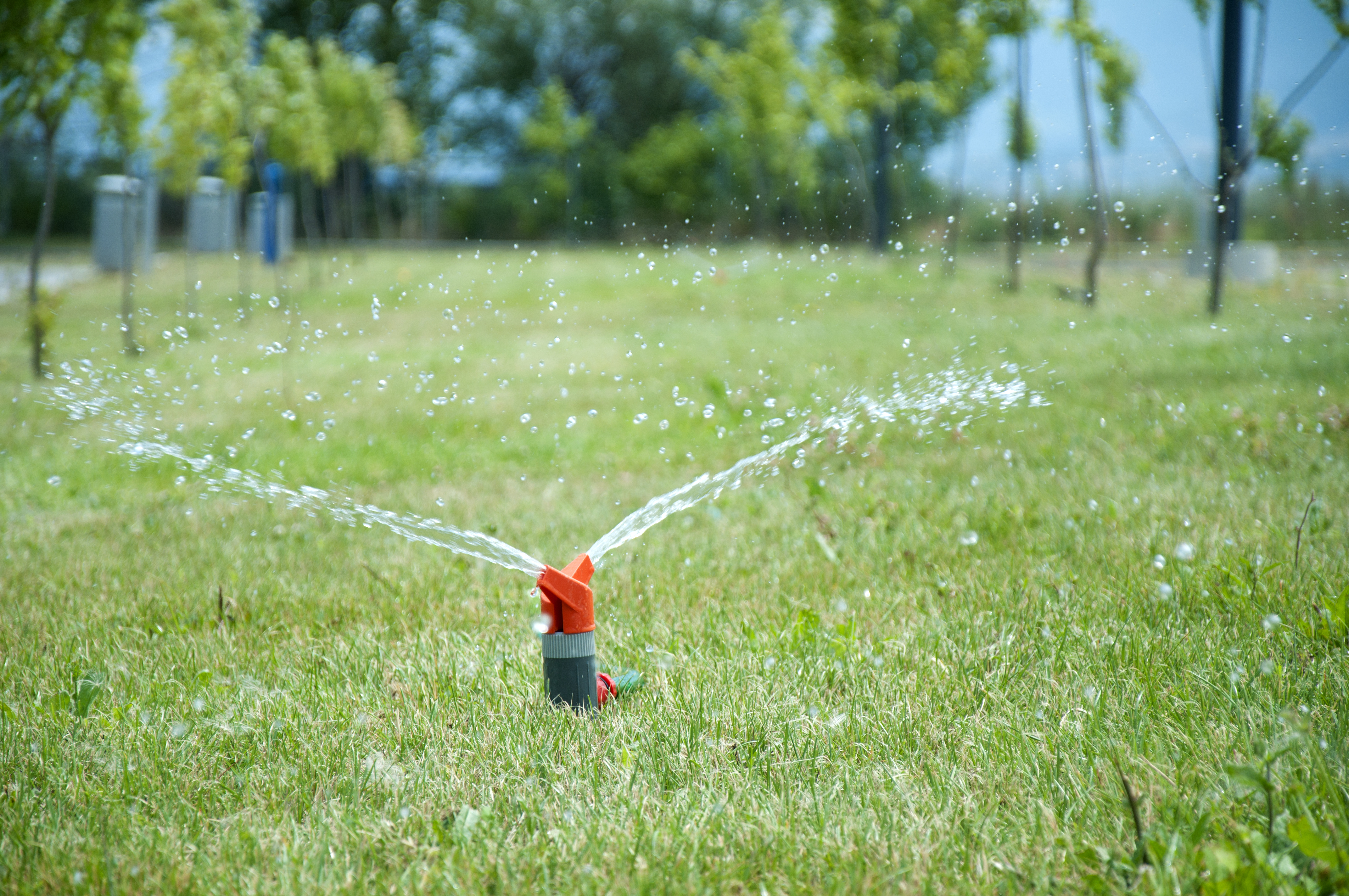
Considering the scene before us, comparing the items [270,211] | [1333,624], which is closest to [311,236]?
[270,211]

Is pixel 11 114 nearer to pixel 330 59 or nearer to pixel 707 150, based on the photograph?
pixel 330 59

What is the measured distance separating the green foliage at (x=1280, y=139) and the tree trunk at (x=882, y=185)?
1748 centimetres

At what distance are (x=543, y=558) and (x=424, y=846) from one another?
1.83 meters

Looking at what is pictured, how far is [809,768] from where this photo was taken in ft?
7.02

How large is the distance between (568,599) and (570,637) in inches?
4.6

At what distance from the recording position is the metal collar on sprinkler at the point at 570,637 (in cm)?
210

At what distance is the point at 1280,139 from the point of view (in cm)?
934

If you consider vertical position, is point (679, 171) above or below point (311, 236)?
above

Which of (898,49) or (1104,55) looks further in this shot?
(898,49)

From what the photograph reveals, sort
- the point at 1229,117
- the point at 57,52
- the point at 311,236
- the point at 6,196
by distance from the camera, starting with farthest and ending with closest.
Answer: the point at 6,196
the point at 311,236
the point at 1229,117
the point at 57,52

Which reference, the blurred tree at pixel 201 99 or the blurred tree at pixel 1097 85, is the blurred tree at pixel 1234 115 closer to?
the blurred tree at pixel 1097 85

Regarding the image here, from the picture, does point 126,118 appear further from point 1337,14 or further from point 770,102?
point 770,102

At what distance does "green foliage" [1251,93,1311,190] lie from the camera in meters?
9.23

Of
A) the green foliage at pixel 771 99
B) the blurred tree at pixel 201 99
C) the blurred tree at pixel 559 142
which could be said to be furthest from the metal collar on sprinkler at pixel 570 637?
the blurred tree at pixel 559 142
